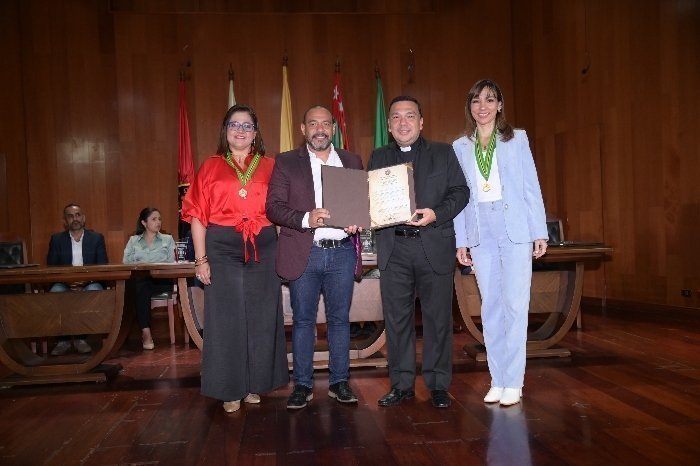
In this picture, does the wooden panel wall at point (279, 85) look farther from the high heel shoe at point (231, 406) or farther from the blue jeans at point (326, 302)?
the high heel shoe at point (231, 406)

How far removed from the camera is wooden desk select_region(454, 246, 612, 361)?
3848 mm

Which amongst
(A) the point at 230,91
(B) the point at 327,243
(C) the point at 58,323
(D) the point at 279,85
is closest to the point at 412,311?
(B) the point at 327,243

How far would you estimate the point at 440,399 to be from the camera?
2828 mm

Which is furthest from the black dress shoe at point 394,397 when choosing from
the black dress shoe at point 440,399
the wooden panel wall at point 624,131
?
the wooden panel wall at point 624,131

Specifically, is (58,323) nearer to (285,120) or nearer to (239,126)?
(239,126)

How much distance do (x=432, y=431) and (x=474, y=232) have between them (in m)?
0.94

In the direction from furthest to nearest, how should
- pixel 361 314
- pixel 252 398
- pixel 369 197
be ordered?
pixel 361 314
pixel 252 398
pixel 369 197

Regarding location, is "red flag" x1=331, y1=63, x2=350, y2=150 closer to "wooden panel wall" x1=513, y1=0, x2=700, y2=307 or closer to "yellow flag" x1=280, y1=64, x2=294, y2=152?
"yellow flag" x1=280, y1=64, x2=294, y2=152

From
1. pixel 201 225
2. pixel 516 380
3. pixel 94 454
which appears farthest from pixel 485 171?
pixel 94 454

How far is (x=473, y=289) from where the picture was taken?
4094mm

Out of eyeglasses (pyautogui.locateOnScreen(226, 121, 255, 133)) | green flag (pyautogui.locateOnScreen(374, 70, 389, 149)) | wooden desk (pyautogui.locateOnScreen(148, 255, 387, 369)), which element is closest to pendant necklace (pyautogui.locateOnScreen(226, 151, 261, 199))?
eyeglasses (pyautogui.locateOnScreen(226, 121, 255, 133))

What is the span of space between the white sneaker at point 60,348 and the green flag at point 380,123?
397cm

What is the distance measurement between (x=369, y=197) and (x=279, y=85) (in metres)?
4.88

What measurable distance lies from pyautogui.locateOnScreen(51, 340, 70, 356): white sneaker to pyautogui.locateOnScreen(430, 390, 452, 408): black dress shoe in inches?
131
